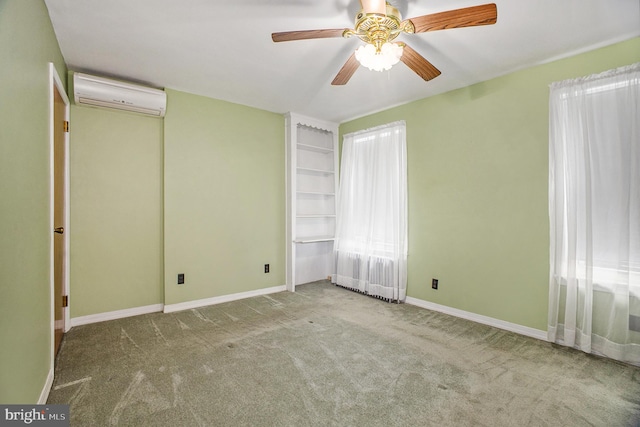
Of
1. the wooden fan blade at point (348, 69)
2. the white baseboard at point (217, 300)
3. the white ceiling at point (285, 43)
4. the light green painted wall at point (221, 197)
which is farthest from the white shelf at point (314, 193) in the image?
the wooden fan blade at point (348, 69)

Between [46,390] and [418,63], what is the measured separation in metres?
3.21

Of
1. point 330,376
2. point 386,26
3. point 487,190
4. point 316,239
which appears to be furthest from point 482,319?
point 386,26

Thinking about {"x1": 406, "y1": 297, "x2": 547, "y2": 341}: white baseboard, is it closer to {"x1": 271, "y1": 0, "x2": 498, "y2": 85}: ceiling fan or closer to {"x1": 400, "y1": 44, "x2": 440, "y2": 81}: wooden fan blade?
{"x1": 400, "y1": 44, "x2": 440, "y2": 81}: wooden fan blade

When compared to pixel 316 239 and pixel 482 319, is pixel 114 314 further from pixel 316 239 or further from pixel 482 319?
pixel 482 319

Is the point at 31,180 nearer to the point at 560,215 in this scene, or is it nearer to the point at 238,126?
the point at 238,126

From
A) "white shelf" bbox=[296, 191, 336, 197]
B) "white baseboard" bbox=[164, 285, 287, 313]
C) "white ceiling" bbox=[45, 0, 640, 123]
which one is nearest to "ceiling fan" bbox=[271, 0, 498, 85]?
"white ceiling" bbox=[45, 0, 640, 123]

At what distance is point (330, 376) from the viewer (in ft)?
6.91

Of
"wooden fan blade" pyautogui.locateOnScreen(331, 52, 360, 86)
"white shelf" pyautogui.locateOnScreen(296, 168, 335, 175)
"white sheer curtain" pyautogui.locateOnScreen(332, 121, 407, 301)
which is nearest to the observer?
"wooden fan blade" pyautogui.locateOnScreen(331, 52, 360, 86)

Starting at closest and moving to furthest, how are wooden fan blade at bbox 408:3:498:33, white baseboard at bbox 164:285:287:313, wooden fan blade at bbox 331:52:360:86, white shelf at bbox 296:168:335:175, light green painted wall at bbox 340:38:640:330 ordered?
wooden fan blade at bbox 408:3:498:33, wooden fan blade at bbox 331:52:360:86, light green painted wall at bbox 340:38:640:330, white baseboard at bbox 164:285:287:313, white shelf at bbox 296:168:335:175

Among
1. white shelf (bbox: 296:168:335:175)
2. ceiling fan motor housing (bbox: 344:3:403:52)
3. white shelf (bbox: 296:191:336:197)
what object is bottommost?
white shelf (bbox: 296:191:336:197)

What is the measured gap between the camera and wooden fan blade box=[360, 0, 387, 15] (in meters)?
1.67

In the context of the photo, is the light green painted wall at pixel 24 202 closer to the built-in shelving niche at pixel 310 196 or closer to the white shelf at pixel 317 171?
the built-in shelving niche at pixel 310 196

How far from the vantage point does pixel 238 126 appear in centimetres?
395

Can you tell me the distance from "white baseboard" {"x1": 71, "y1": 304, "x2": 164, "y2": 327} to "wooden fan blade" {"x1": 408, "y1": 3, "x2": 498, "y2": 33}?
363 centimetres
